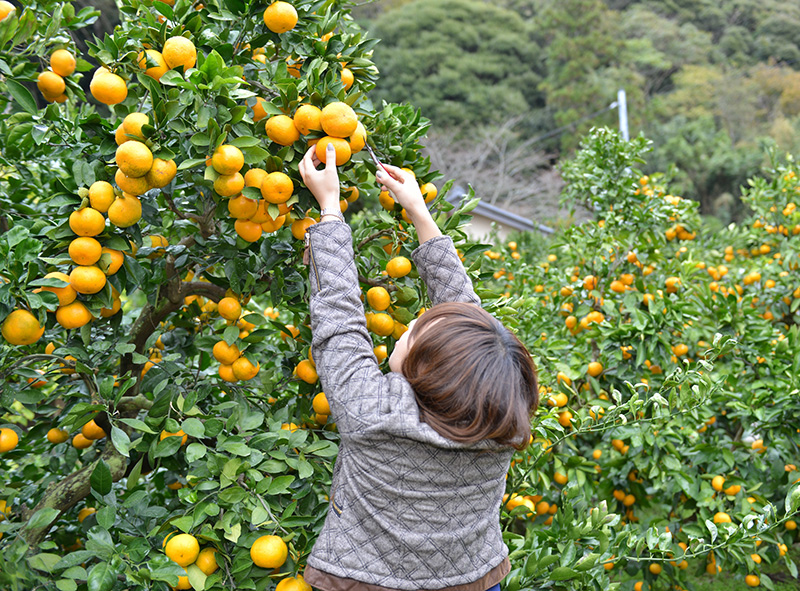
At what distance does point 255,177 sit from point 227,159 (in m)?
0.09

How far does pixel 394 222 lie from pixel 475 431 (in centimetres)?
60

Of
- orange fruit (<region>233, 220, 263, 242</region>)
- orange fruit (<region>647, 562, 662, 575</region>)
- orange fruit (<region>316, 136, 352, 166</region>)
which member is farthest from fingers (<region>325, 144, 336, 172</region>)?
orange fruit (<region>647, 562, 662, 575</region>)

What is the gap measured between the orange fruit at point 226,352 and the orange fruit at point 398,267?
444 mm

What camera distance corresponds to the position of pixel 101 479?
1283 mm

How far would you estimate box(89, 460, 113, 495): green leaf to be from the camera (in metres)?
1.28

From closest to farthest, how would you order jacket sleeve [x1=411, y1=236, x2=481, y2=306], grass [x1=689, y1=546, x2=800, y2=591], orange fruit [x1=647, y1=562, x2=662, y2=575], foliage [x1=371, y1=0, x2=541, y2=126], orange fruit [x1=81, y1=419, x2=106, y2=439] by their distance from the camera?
jacket sleeve [x1=411, y1=236, x2=481, y2=306], orange fruit [x1=81, y1=419, x2=106, y2=439], orange fruit [x1=647, y1=562, x2=662, y2=575], grass [x1=689, y1=546, x2=800, y2=591], foliage [x1=371, y1=0, x2=541, y2=126]

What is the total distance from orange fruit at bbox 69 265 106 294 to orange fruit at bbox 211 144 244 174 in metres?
0.34

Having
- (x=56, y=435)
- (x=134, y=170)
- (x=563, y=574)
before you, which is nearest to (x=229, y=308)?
(x=134, y=170)

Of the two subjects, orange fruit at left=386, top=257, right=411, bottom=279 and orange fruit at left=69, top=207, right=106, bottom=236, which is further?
orange fruit at left=386, top=257, right=411, bottom=279

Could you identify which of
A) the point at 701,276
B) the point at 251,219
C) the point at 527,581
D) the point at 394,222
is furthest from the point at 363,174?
the point at 701,276

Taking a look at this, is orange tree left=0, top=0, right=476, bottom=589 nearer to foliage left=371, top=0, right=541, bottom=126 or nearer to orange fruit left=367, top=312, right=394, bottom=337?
orange fruit left=367, top=312, right=394, bottom=337

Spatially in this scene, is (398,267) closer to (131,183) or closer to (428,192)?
(428,192)

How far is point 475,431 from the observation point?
1063mm

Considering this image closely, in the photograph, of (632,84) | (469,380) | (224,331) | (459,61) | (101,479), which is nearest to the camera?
(469,380)
